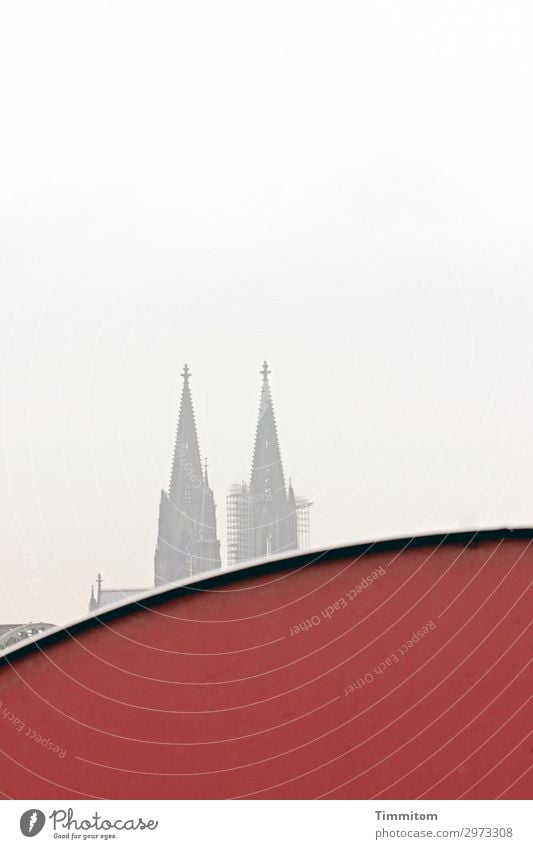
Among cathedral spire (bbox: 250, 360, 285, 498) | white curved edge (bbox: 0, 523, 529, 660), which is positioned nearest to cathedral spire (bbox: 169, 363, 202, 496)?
cathedral spire (bbox: 250, 360, 285, 498)

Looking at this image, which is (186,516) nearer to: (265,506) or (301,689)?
(265,506)

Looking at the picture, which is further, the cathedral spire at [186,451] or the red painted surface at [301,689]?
the cathedral spire at [186,451]

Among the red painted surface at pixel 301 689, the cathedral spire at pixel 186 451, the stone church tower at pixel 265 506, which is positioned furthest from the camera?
the cathedral spire at pixel 186 451

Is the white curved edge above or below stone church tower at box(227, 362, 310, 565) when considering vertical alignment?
below

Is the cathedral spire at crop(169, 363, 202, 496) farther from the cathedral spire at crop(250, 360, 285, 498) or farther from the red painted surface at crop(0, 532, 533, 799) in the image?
the red painted surface at crop(0, 532, 533, 799)

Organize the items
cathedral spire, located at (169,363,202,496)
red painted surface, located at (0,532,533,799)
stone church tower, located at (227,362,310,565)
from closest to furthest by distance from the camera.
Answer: red painted surface, located at (0,532,533,799) < stone church tower, located at (227,362,310,565) < cathedral spire, located at (169,363,202,496)

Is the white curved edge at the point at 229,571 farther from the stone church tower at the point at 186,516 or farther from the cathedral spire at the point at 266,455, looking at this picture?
the cathedral spire at the point at 266,455

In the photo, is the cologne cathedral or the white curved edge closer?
the white curved edge

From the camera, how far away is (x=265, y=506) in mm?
89000

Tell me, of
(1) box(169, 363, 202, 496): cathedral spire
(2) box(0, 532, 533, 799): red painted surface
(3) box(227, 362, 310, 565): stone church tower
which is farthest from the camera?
(1) box(169, 363, 202, 496): cathedral spire

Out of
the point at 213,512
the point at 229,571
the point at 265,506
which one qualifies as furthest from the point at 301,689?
the point at 213,512

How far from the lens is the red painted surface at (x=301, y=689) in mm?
9156

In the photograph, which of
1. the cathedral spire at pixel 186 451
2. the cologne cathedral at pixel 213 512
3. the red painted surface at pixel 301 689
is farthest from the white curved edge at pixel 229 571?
the cathedral spire at pixel 186 451

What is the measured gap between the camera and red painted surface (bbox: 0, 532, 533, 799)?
9156 millimetres
